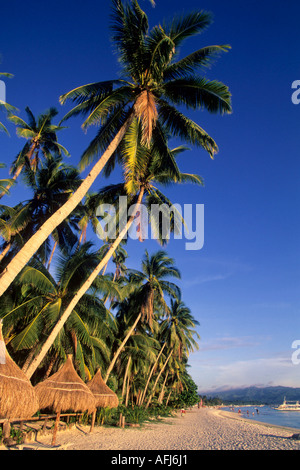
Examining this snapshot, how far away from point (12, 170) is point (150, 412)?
70.3 feet

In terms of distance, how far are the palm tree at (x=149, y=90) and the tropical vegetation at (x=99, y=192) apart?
3 cm

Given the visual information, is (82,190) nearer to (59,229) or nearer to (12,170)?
(59,229)

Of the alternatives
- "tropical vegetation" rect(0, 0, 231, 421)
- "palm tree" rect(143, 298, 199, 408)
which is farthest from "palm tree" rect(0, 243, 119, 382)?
"palm tree" rect(143, 298, 199, 408)

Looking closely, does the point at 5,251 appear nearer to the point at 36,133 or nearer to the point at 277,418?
the point at 36,133

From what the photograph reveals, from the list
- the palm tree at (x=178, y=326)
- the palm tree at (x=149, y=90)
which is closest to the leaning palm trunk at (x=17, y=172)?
the palm tree at (x=149, y=90)

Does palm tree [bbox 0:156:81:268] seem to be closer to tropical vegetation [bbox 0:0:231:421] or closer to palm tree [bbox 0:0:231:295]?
tropical vegetation [bbox 0:0:231:421]

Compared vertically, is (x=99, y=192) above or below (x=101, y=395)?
above

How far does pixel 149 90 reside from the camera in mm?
9461

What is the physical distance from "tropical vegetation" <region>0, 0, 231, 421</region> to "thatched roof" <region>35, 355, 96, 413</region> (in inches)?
42.3

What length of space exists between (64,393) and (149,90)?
10.7 meters

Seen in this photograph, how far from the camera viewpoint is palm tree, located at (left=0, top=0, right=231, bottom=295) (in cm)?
871

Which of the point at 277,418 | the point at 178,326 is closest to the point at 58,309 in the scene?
the point at 178,326
